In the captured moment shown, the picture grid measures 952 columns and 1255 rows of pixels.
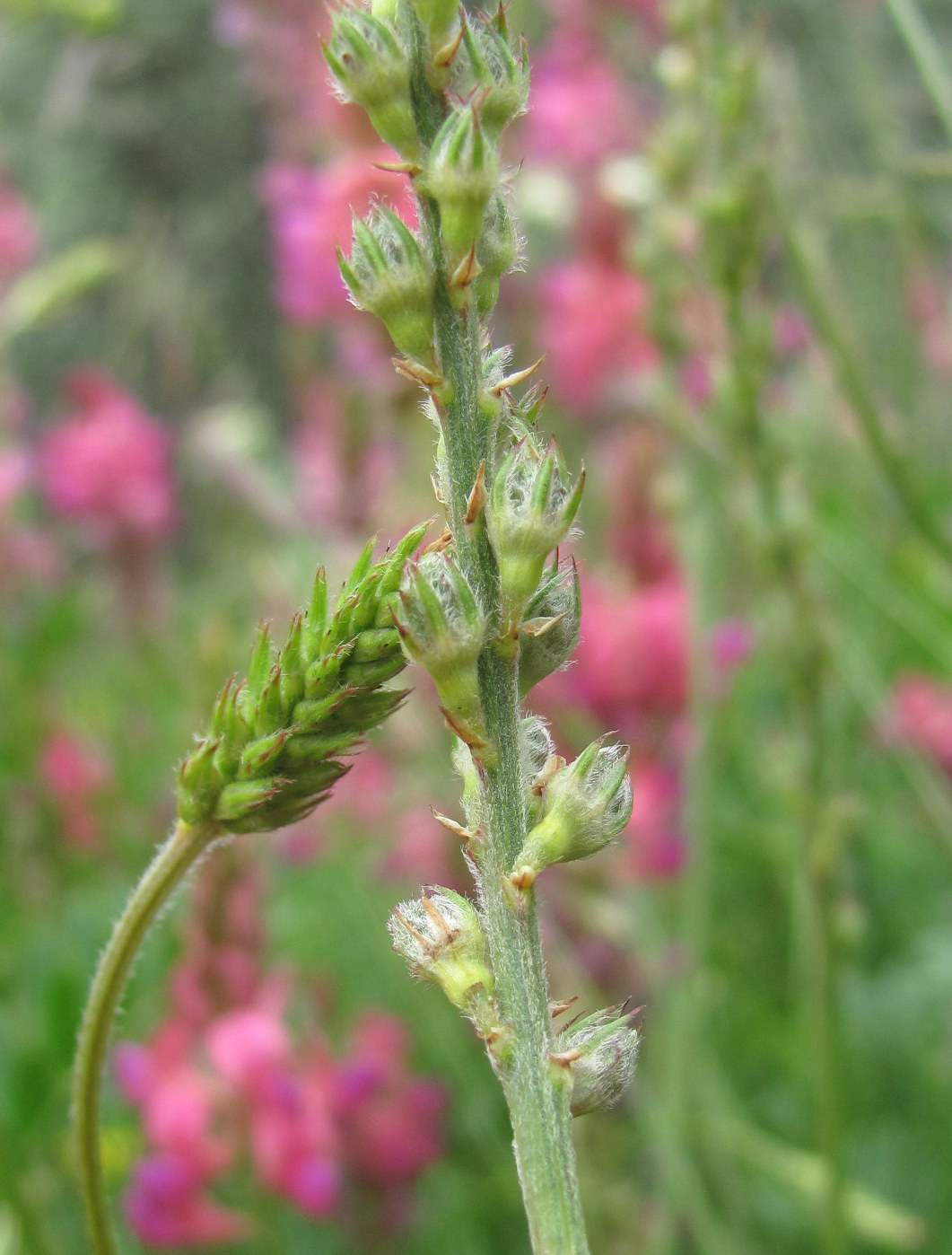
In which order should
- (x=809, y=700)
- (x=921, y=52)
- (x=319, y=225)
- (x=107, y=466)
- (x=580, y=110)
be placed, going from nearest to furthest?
(x=921, y=52) → (x=809, y=700) → (x=319, y=225) → (x=580, y=110) → (x=107, y=466)

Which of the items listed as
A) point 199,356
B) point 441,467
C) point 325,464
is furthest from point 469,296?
point 199,356

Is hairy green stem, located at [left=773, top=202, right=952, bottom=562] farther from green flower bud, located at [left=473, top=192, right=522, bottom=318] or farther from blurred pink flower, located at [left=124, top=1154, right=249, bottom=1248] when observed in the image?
blurred pink flower, located at [left=124, top=1154, right=249, bottom=1248]

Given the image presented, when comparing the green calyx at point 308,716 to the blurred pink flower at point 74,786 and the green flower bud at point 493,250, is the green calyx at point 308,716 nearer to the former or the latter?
the green flower bud at point 493,250

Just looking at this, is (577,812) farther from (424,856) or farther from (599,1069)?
(424,856)

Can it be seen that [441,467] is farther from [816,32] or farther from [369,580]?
[816,32]

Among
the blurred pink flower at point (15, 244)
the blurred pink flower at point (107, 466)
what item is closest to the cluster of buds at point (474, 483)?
the blurred pink flower at point (107, 466)

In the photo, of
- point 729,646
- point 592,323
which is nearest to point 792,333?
point 592,323
